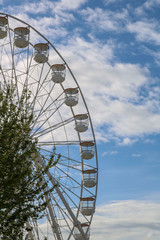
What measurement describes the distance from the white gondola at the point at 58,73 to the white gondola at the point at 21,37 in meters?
2.48

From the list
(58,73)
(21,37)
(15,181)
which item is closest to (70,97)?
(58,73)

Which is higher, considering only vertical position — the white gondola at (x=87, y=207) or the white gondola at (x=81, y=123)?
the white gondola at (x=81, y=123)

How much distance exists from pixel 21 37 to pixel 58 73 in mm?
3390

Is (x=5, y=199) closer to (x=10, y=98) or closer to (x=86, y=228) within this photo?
(x=10, y=98)

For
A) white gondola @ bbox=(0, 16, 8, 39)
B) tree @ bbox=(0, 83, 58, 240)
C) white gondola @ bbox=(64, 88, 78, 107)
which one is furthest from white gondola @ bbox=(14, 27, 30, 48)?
tree @ bbox=(0, 83, 58, 240)

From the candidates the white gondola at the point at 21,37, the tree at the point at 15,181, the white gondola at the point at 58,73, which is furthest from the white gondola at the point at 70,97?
the tree at the point at 15,181

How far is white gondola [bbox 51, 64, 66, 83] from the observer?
86.3 feet

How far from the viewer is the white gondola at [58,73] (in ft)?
86.3

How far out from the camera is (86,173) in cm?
2684

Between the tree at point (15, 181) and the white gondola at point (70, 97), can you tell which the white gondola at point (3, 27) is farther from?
the tree at point (15, 181)

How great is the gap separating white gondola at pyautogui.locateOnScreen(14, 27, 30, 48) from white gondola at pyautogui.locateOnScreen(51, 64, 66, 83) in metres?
2.48

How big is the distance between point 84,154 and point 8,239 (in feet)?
43.6

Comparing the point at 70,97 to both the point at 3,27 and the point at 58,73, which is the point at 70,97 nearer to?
the point at 58,73

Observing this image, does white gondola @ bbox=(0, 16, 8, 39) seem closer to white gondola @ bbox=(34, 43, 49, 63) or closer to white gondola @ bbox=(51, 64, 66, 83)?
white gondola @ bbox=(34, 43, 49, 63)
